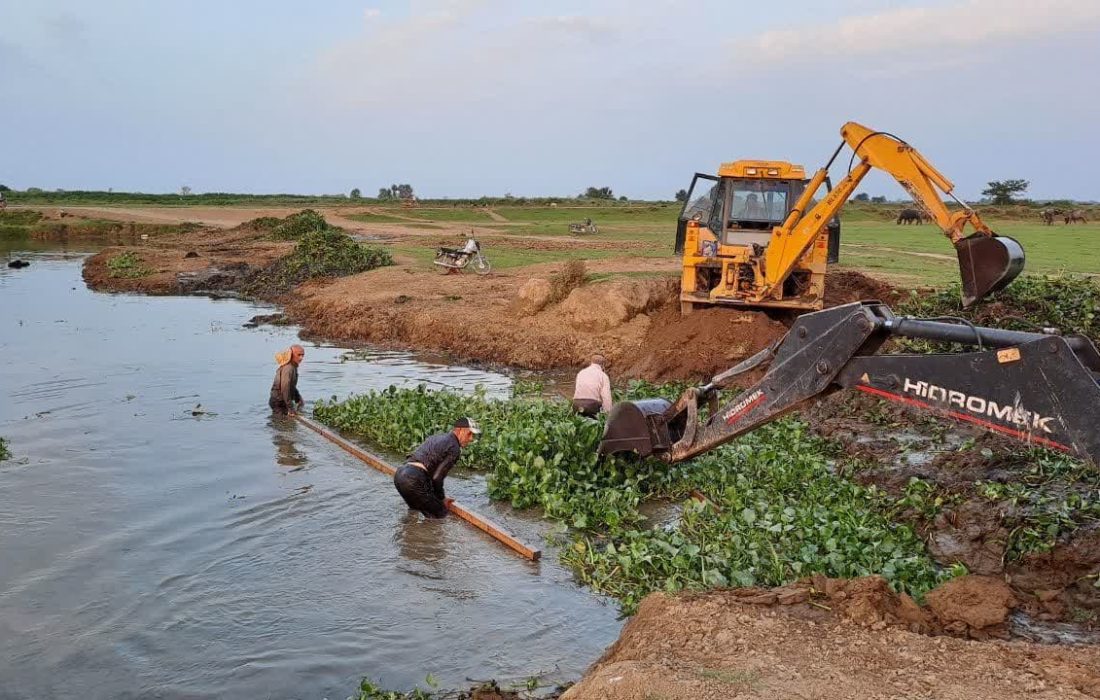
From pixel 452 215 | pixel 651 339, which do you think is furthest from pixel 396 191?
pixel 651 339

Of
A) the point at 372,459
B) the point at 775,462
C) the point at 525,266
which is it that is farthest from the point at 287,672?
the point at 525,266

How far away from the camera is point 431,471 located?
1034 cm

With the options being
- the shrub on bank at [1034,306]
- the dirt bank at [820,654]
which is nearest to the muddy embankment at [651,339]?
the dirt bank at [820,654]

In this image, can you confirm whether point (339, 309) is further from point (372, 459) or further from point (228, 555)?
point (228, 555)

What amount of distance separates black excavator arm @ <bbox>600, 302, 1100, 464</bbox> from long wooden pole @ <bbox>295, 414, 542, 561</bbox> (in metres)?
1.92

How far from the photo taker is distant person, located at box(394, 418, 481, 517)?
10195 mm

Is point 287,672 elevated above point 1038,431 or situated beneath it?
situated beneath

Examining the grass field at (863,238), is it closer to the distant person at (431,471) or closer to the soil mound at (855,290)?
the soil mound at (855,290)

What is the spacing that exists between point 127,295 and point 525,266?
13.6 meters

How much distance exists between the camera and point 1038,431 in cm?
595

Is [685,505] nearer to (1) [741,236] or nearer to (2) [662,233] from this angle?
(1) [741,236]

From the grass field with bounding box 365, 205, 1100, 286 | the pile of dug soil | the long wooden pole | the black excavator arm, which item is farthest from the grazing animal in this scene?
the black excavator arm

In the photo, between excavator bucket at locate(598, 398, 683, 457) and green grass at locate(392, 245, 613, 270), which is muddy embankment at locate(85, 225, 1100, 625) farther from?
excavator bucket at locate(598, 398, 683, 457)

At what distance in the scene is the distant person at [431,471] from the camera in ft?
33.4
